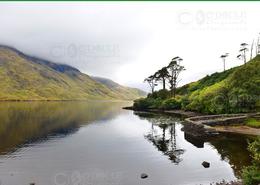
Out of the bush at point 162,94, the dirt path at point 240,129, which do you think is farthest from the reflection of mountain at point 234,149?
the bush at point 162,94

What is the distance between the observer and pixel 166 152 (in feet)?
174

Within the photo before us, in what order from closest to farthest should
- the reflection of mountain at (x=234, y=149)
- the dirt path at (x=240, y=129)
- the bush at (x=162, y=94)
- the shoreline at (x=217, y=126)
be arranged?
the reflection of mountain at (x=234, y=149) < the shoreline at (x=217, y=126) < the dirt path at (x=240, y=129) < the bush at (x=162, y=94)

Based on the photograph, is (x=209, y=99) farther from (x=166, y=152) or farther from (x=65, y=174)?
(x=65, y=174)

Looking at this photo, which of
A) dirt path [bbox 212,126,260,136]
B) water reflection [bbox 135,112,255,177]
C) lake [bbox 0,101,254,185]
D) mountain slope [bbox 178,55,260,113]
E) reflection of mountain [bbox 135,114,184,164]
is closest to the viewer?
lake [bbox 0,101,254,185]

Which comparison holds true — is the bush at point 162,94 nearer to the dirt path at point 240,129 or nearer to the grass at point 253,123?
the grass at point 253,123

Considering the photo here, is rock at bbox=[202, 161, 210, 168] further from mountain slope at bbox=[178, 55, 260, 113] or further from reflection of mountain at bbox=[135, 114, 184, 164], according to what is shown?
mountain slope at bbox=[178, 55, 260, 113]

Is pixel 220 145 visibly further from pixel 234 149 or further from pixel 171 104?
pixel 171 104

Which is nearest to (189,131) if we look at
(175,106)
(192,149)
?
(192,149)

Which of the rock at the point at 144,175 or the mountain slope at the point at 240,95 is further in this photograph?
the mountain slope at the point at 240,95

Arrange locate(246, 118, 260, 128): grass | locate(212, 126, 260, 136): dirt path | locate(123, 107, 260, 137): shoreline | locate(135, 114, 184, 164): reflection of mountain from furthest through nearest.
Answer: locate(246, 118, 260, 128): grass < locate(212, 126, 260, 136): dirt path < locate(123, 107, 260, 137): shoreline < locate(135, 114, 184, 164): reflection of mountain

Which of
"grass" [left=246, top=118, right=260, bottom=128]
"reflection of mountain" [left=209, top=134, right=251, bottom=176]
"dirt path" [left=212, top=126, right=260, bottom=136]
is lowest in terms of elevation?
"reflection of mountain" [left=209, top=134, right=251, bottom=176]

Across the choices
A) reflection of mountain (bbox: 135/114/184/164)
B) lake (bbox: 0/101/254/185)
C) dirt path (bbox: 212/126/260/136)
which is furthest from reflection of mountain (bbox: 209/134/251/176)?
reflection of mountain (bbox: 135/114/184/164)

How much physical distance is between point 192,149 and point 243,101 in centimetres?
4918

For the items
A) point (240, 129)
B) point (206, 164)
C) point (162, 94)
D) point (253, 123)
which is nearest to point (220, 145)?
point (206, 164)
